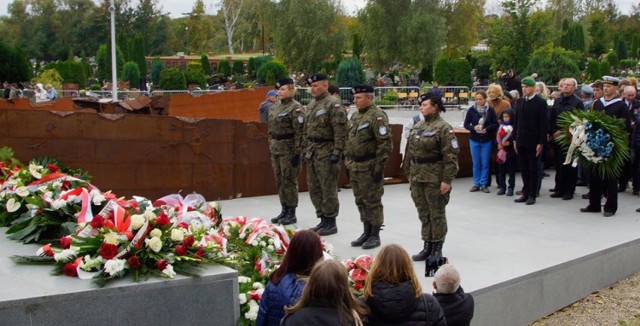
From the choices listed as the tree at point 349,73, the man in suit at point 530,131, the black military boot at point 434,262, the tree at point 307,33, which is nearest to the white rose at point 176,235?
the black military boot at point 434,262

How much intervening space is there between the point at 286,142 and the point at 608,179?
4.19 metres

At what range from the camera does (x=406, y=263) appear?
439cm

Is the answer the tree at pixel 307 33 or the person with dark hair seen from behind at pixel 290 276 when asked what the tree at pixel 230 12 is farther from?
the person with dark hair seen from behind at pixel 290 276

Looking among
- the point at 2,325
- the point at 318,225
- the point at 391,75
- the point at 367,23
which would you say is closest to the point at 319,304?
the point at 2,325

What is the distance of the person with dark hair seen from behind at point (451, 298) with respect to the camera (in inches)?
191

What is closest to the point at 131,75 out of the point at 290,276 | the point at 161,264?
the point at 161,264

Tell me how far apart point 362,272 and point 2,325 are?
8.47 feet

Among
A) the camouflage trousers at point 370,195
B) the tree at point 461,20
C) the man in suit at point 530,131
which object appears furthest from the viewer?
the tree at point 461,20

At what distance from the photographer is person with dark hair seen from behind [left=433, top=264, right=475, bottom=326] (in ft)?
15.9

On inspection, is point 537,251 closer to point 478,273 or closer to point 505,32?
point 478,273

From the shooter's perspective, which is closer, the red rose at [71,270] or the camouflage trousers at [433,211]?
the red rose at [71,270]

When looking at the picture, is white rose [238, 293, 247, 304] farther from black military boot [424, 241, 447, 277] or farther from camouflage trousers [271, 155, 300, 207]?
camouflage trousers [271, 155, 300, 207]

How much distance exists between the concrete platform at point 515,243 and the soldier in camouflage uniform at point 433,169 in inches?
13.3

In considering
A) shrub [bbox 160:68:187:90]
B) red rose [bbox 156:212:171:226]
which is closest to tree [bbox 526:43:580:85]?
shrub [bbox 160:68:187:90]
